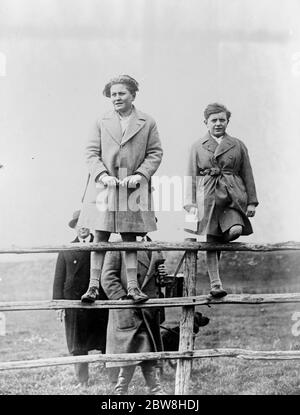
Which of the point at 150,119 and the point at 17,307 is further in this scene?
the point at 150,119

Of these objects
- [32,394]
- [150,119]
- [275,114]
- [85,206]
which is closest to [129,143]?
[150,119]

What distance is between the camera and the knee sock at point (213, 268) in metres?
4.79

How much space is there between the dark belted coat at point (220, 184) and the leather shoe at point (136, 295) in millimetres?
707

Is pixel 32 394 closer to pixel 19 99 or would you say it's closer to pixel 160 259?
pixel 160 259

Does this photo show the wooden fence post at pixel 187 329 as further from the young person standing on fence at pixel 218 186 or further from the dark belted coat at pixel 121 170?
the dark belted coat at pixel 121 170

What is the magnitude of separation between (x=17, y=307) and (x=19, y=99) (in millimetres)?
1704

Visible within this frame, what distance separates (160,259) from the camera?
16.0 ft

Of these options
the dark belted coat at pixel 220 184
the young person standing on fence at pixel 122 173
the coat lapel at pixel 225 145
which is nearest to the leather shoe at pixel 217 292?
the dark belted coat at pixel 220 184

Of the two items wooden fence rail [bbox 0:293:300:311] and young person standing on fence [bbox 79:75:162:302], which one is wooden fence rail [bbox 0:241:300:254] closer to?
young person standing on fence [bbox 79:75:162:302]

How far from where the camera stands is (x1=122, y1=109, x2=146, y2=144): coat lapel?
479 cm

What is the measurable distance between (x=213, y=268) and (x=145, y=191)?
0.84m

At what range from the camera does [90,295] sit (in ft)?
15.0

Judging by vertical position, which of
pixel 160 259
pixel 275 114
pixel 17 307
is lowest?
pixel 17 307

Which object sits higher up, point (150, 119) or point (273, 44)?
point (273, 44)
